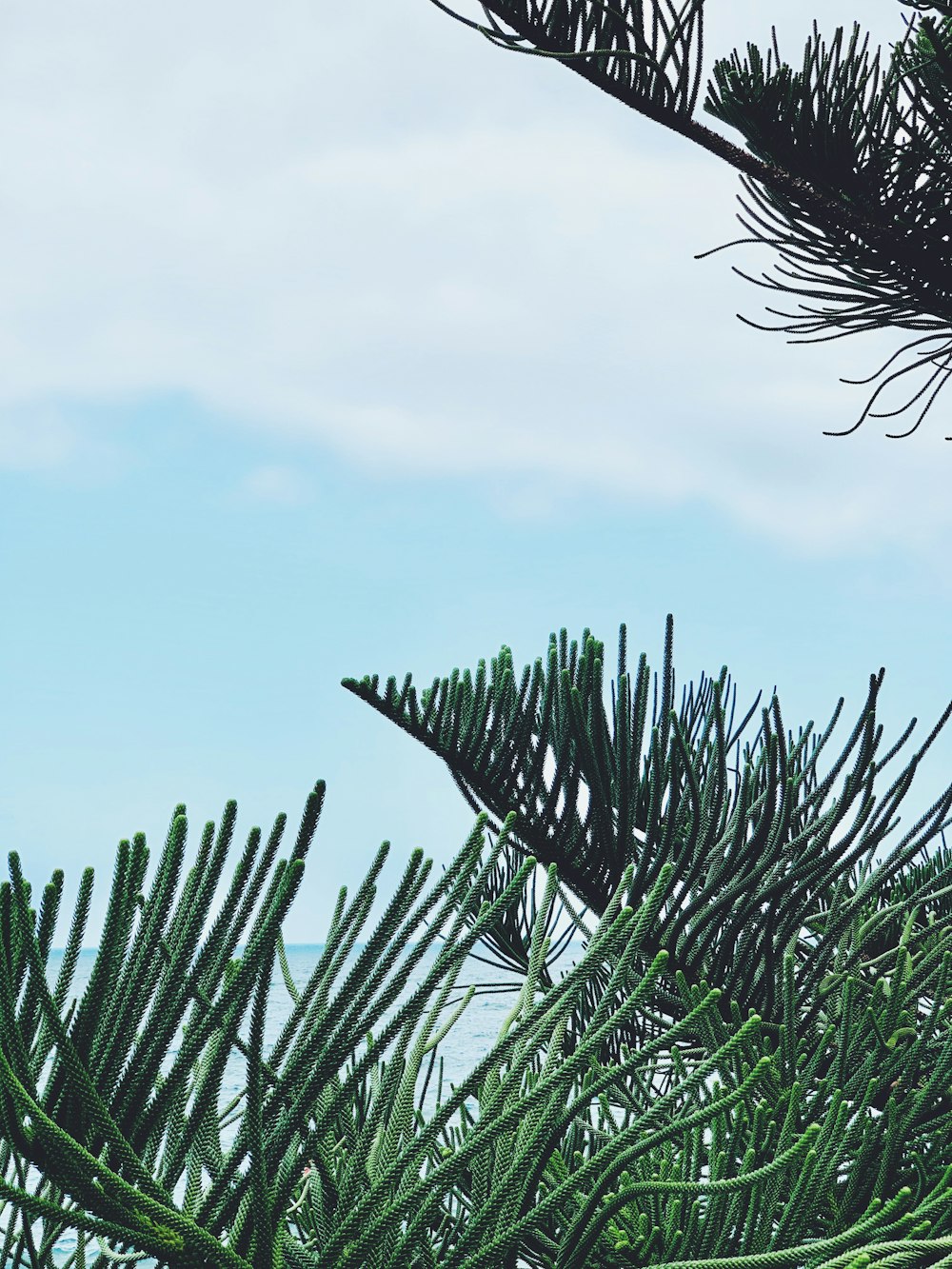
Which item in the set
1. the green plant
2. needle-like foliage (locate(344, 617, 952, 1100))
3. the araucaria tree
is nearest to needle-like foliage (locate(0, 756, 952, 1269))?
the green plant

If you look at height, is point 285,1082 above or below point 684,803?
below

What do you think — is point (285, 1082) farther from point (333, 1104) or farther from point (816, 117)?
point (816, 117)

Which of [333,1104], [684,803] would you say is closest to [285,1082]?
[333,1104]

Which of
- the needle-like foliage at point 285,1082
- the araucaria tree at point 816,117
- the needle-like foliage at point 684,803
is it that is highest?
the araucaria tree at point 816,117

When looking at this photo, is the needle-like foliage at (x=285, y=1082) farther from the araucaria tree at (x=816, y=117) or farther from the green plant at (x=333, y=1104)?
the araucaria tree at (x=816, y=117)

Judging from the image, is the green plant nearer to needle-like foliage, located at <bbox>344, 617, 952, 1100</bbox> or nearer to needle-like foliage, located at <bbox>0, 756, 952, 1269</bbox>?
needle-like foliage, located at <bbox>0, 756, 952, 1269</bbox>

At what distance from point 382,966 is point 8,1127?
7.8 inches

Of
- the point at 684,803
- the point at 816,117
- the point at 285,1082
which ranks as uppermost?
the point at 816,117

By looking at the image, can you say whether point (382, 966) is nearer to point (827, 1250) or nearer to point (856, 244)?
point (827, 1250)

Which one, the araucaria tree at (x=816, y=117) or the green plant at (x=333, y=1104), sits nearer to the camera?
the green plant at (x=333, y=1104)

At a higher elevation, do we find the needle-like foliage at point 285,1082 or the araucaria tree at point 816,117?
the araucaria tree at point 816,117

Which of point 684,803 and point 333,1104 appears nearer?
point 333,1104

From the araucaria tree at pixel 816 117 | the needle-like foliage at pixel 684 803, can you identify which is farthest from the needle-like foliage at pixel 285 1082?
the araucaria tree at pixel 816 117

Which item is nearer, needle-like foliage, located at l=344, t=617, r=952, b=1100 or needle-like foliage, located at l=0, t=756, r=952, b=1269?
needle-like foliage, located at l=0, t=756, r=952, b=1269
